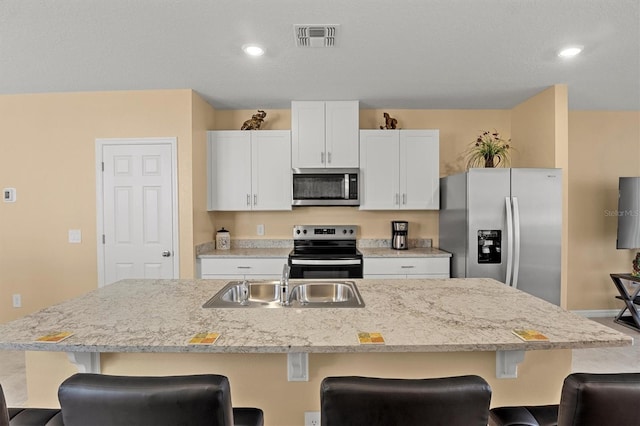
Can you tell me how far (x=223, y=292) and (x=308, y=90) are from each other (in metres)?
2.32

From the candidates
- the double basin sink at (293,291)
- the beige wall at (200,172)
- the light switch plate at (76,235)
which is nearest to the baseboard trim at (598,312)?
the double basin sink at (293,291)

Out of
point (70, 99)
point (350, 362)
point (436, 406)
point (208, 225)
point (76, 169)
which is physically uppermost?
point (70, 99)

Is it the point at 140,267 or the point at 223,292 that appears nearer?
the point at 223,292

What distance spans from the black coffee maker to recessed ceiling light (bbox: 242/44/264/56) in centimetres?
230

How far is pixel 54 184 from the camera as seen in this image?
3.50m

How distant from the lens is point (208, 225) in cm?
387

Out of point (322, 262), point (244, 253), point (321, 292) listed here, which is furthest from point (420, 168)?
point (321, 292)

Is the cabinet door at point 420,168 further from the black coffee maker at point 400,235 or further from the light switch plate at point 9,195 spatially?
the light switch plate at point 9,195

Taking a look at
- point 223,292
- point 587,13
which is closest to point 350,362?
point 223,292

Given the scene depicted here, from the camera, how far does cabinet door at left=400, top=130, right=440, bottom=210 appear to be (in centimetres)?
378

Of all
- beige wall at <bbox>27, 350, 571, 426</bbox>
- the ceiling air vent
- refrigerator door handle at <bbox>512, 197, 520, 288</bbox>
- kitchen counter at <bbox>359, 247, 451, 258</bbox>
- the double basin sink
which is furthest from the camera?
kitchen counter at <bbox>359, 247, 451, 258</bbox>

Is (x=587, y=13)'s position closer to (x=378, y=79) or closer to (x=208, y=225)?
(x=378, y=79)

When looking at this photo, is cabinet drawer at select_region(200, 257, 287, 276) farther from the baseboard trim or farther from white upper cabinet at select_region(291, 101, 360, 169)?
the baseboard trim

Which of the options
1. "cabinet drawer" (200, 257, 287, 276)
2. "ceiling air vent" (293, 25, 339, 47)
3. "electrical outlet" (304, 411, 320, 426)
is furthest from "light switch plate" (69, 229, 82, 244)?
"electrical outlet" (304, 411, 320, 426)
